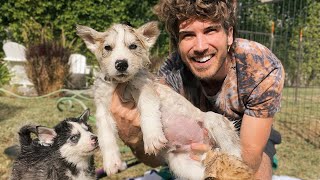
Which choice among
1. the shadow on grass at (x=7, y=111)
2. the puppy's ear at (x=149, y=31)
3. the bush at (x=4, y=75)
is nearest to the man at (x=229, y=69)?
the puppy's ear at (x=149, y=31)

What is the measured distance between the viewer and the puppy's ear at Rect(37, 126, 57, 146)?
154 inches

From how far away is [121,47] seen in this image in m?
3.45

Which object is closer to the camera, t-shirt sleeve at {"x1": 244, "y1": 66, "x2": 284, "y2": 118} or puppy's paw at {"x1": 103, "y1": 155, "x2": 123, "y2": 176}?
puppy's paw at {"x1": 103, "y1": 155, "x2": 123, "y2": 176}

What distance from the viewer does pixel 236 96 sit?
3814mm

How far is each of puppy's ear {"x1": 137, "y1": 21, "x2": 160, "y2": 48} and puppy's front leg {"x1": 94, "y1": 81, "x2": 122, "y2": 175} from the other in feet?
1.90

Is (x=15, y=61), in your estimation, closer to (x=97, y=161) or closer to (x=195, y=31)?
(x=97, y=161)

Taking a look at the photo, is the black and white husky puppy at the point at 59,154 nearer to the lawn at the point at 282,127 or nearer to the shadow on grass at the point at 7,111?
the lawn at the point at 282,127

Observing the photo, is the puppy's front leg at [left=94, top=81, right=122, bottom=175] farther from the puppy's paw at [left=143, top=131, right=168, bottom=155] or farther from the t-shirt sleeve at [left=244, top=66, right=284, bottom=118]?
the t-shirt sleeve at [left=244, top=66, right=284, bottom=118]

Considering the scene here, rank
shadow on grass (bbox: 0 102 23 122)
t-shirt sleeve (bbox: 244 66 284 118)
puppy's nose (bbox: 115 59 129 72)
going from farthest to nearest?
shadow on grass (bbox: 0 102 23 122)
t-shirt sleeve (bbox: 244 66 284 118)
puppy's nose (bbox: 115 59 129 72)

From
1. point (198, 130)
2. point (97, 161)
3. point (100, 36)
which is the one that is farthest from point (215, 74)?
point (97, 161)

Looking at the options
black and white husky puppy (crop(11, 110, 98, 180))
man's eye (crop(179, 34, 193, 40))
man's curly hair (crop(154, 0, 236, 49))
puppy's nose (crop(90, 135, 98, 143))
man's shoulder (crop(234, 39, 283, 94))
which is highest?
man's curly hair (crop(154, 0, 236, 49))

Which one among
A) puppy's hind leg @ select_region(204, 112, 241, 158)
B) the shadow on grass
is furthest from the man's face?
the shadow on grass

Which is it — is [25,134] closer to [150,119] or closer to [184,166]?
Result: [150,119]

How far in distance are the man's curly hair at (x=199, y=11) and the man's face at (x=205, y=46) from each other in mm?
64
